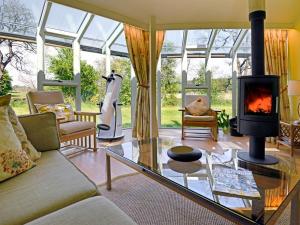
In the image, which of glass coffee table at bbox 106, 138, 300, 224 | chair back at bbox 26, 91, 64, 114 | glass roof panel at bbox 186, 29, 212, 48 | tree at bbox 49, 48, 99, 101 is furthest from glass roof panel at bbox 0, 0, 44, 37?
glass roof panel at bbox 186, 29, 212, 48

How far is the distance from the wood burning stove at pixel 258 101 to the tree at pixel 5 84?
3.30 metres

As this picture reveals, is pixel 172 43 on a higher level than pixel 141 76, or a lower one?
higher

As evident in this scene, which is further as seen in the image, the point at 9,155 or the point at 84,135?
the point at 84,135

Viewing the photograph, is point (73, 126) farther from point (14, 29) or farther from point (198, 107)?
point (198, 107)

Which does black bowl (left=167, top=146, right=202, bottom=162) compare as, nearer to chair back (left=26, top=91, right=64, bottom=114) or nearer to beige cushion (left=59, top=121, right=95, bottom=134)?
beige cushion (left=59, top=121, right=95, bottom=134)

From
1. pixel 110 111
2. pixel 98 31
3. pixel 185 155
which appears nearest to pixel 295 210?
pixel 185 155

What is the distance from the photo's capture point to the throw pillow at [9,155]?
3.97 ft

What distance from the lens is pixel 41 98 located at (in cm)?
311

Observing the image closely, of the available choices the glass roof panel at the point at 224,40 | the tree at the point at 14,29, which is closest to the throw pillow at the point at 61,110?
the tree at the point at 14,29

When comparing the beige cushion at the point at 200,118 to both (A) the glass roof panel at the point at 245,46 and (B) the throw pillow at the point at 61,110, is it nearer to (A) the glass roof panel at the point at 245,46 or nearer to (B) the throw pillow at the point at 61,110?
(A) the glass roof panel at the point at 245,46

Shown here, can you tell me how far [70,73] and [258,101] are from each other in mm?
3087

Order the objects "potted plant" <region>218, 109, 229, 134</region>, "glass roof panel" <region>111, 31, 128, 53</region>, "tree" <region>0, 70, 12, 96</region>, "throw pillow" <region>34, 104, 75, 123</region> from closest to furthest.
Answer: "throw pillow" <region>34, 104, 75, 123</region> → "tree" <region>0, 70, 12, 96</region> → "glass roof panel" <region>111, 31, 128, 53</region> → "potted plant" <region>218, 109, 229, 134</region>

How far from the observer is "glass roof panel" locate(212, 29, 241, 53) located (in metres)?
4.77

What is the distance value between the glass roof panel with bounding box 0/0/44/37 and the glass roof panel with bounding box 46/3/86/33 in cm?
19
